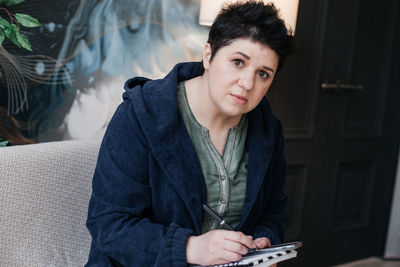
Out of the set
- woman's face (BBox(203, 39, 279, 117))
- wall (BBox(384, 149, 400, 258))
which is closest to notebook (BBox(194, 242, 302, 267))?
woman's face (BBox(203, 39, 279, 117))

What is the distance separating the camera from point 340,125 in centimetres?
245

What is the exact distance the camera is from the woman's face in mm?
1062

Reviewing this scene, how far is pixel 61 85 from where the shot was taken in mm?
1517

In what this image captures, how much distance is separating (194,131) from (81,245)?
1.61 ft

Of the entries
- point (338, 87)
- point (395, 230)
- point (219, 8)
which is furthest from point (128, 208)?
point (395, 230)

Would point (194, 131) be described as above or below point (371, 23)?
below

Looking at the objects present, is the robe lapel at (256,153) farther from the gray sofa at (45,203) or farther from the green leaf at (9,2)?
the green leaf at (9,2)

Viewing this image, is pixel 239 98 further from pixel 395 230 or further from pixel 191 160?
pixel 395 230

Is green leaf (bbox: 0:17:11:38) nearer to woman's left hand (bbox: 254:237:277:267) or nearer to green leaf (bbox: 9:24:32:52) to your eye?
green leaf (bbox: 9:24:32:52)

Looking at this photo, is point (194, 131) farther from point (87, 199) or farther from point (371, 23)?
point (371, 23)

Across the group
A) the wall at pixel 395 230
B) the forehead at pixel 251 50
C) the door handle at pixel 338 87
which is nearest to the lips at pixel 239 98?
the forehead at pixel 251 50

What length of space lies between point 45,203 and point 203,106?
0.53 meters

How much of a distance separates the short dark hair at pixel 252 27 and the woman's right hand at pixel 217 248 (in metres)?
0.49

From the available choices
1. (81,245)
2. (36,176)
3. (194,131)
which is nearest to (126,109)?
(194,131)
